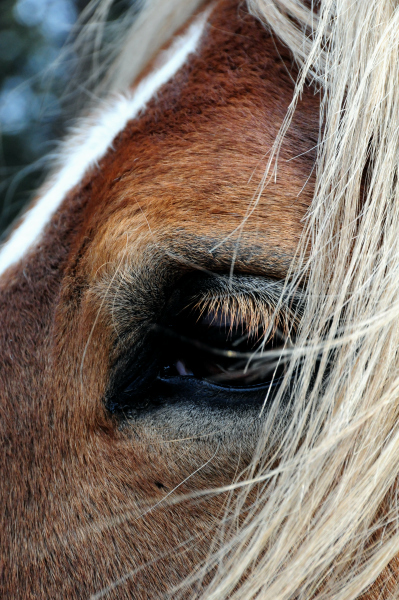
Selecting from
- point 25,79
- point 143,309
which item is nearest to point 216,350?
point 143,309

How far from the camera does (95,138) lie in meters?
0.89

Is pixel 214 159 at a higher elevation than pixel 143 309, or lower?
higher

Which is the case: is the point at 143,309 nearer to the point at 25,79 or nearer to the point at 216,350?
the point at 216,350

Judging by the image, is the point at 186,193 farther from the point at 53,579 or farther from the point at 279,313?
the point at 53,579

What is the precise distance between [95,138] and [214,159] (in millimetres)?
287

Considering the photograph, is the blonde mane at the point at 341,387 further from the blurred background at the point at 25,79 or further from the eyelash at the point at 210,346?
the blurred background at the point at 25,79

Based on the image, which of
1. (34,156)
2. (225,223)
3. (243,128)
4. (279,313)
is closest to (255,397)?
(279,313)

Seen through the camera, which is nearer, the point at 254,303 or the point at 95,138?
the point at 254,303

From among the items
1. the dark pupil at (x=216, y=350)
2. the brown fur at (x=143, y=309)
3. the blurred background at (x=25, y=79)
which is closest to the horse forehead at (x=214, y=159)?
the brown fur at (x=143, y=309)

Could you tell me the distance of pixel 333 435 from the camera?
1.98ft

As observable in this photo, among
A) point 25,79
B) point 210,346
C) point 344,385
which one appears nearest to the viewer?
point 344,385

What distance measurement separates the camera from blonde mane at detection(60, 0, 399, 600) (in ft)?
1.98

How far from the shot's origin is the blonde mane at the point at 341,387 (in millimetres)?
604

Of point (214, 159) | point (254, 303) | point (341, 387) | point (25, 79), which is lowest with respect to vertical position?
point (341, 387)
